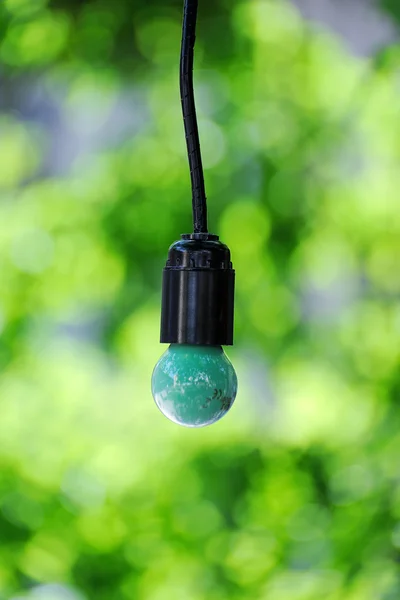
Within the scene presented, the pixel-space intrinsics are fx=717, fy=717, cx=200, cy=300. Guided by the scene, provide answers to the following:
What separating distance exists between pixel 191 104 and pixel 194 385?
0.21 meters

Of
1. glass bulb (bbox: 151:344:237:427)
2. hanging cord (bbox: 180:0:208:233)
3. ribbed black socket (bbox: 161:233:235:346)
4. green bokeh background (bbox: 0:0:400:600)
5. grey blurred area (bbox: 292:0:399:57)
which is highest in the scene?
grey blurred area (bbox: 292:0:399:57)

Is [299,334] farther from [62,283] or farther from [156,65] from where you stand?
[156,65]

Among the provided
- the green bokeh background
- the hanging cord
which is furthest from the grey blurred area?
the hanging cord

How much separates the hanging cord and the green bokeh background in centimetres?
114

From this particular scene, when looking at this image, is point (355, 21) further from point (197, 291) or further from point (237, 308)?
point (197, 291)

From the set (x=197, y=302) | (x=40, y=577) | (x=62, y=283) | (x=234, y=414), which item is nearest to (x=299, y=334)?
(x=234, y=414)

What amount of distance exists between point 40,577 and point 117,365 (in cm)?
52

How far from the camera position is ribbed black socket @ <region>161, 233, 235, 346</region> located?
544mm

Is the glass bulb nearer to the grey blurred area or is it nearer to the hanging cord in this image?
the hanging cord

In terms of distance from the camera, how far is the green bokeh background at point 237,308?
64.8 inches

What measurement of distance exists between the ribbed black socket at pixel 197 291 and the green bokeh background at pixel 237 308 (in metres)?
1.11

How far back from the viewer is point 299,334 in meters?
1.67

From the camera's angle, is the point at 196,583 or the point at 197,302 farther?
the point at 196,583

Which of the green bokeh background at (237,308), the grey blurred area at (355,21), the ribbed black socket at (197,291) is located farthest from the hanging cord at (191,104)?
the grey blurred area at (355,21)
